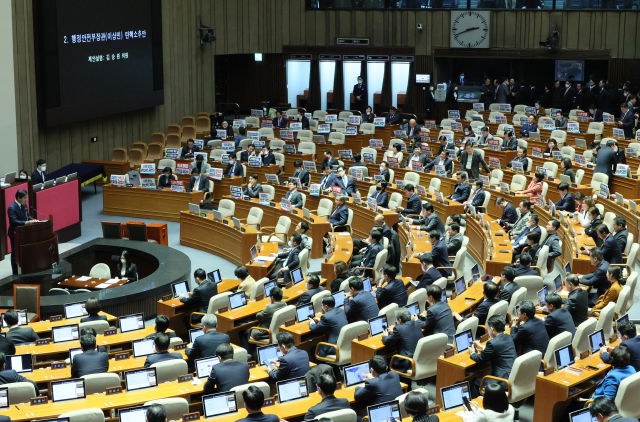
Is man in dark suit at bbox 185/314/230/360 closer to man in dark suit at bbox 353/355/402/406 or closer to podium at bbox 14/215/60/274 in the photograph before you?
man in dark suit at bbox 353/355/402/406

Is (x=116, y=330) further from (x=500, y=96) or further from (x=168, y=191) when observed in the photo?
(x=500, y=96)

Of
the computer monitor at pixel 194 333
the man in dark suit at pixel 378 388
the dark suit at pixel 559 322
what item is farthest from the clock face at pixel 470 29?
the man in dark suit at pixel 378 388

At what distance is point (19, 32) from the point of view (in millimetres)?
17609

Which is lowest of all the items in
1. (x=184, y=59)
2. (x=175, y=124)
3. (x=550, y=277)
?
(x=550, y=277)

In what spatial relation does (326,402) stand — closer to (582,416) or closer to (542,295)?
(582,416)

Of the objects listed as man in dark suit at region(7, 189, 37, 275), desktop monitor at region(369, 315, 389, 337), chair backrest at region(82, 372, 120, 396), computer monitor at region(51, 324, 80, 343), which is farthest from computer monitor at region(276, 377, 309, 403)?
man in dark suit at region(7, 189, 37, 275)

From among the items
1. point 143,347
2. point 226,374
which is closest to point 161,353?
point 143,347

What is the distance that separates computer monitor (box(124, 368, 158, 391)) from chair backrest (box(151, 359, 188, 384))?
62 millimetres

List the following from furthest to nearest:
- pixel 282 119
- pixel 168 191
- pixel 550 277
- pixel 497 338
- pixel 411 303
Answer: pixel 282 119 → pixel 168 191 → pixel 550 277 → pixel 411 303 → pixel 497 338

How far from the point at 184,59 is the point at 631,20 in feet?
44.1

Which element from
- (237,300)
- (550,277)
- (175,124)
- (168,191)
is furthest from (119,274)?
(175,124)

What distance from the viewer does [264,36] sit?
88.2ft

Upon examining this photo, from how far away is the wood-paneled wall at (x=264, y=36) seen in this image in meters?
21.5

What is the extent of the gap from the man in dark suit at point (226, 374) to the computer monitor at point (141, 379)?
1.84 ft
